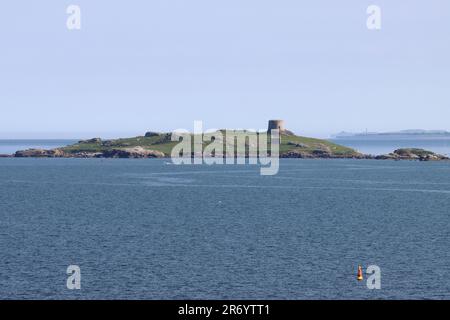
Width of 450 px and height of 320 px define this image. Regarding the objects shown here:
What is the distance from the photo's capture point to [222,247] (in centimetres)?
8825

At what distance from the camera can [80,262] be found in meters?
77.3

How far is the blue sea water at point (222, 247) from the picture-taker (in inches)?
2552

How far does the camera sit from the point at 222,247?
88.2 metres

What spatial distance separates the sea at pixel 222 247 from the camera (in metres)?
64.8

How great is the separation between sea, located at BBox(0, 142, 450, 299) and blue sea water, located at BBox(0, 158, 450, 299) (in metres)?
0.14

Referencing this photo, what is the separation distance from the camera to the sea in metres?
64.8

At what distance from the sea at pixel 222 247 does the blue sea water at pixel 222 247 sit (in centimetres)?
14

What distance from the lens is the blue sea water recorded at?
64812 millimetres

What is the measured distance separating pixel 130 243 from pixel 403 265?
1416 inches
